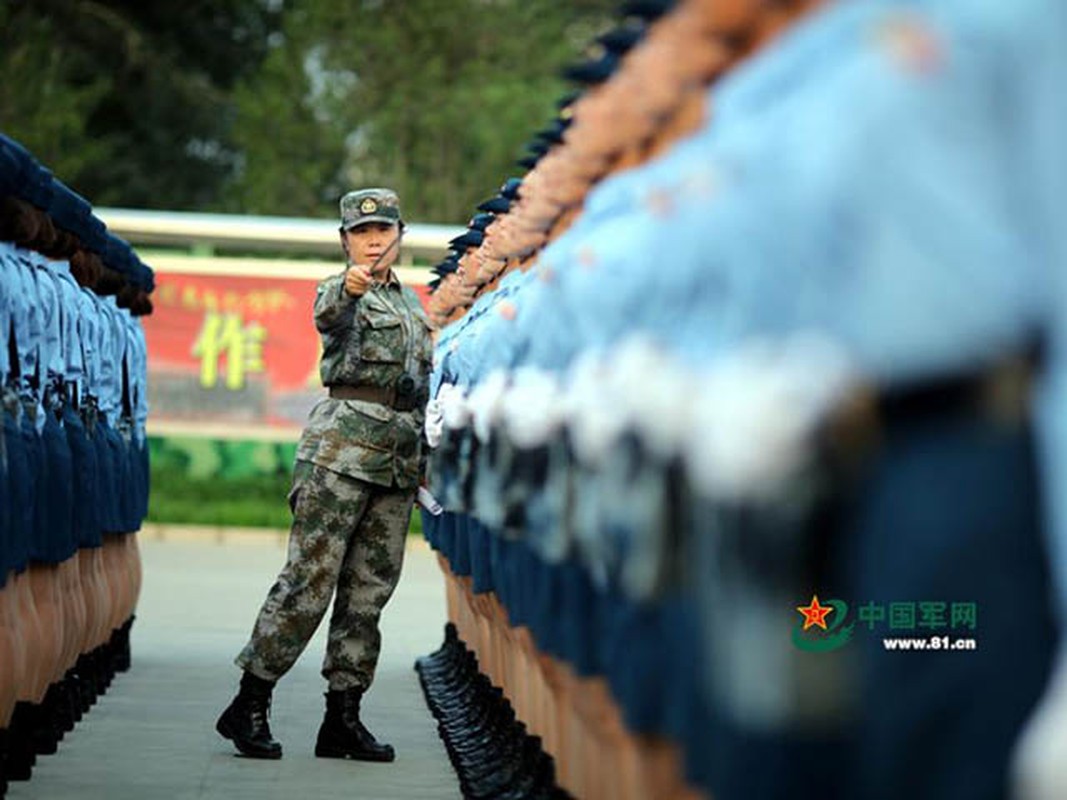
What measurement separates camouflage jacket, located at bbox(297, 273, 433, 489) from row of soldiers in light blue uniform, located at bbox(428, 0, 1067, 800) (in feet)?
18.5

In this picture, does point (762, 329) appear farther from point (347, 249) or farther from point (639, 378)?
point (347, 249)

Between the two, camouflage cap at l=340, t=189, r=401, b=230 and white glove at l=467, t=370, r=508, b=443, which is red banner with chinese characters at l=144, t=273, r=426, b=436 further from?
white glove at l=467, t=370, r=508, b=443

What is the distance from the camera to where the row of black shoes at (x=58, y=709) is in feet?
29.3

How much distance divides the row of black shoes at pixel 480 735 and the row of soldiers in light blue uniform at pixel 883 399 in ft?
11.2

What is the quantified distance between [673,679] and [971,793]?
4.13ft

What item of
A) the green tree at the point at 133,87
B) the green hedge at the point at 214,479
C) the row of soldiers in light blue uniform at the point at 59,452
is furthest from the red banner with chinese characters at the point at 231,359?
the row of soldiers in light blue uniform at the point at 59,452

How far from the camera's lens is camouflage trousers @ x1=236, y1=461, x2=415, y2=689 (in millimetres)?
9766

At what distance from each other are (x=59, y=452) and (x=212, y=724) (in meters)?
2.01

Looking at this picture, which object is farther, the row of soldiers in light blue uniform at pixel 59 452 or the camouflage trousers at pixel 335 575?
the camouflage trousers at pixel 335 575

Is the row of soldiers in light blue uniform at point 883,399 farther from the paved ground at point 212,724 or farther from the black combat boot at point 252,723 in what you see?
the black combat boot at point 252,723

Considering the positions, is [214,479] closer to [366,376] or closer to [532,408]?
[366,376]

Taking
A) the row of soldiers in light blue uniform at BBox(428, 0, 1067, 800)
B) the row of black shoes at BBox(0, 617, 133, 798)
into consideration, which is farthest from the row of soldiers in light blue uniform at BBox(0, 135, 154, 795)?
the row of soldiers in light blue uniform at BBox(428, 0, 1067, 800)

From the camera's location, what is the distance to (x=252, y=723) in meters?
9.84

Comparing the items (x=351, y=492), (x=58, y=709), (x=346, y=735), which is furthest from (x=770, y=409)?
(x=58, y=709)
